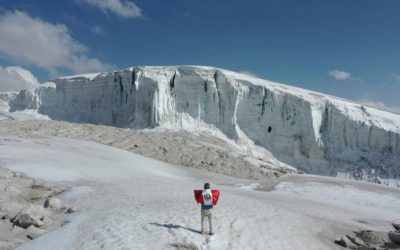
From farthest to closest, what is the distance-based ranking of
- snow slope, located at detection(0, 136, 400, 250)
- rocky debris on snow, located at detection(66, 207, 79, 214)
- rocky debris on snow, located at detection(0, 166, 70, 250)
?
rocky debris on snow, located at detection(66, 207, 79, 214), rocky debris on snow, located at detection(0, 166, 70, 250), snow slope, located at detection(0, 136, 400, 250)

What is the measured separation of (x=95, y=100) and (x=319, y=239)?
5128cm

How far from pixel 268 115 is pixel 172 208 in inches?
1602

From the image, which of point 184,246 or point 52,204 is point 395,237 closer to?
point 184,246

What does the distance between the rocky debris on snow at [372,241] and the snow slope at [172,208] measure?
41cm

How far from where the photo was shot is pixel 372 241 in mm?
12164

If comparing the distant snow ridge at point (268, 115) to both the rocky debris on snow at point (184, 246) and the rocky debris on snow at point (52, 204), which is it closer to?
the rocky debris on snow at point (52, 204)

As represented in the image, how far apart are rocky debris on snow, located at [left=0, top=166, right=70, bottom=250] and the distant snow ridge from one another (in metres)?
34.1

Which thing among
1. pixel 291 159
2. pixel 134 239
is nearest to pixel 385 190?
pixel 134 239

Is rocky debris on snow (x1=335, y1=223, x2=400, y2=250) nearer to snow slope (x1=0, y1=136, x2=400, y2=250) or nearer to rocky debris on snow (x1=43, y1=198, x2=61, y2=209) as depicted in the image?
snow slope (x1=0, y1=136, x2=400, y2=250)

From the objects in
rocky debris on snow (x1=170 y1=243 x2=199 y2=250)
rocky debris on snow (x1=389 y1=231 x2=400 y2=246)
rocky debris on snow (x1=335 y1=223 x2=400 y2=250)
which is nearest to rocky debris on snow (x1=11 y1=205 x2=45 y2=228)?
rocky debris on snow (x1=170 y1=243 x2=199 y2=250)

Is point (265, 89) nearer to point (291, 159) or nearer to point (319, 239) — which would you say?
point (291, 159)

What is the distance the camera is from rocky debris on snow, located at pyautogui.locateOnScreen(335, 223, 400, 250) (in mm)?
11666

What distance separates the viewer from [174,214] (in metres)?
13.1

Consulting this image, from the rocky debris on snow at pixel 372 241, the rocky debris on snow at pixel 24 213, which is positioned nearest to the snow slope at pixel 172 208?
the rocky debris on snow at pixel 372 241
